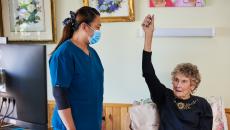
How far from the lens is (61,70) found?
4.87ft

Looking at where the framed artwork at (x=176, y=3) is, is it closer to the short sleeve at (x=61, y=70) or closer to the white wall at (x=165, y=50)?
the white wall at (x=165, y=50)

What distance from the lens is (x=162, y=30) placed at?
7.11 ft

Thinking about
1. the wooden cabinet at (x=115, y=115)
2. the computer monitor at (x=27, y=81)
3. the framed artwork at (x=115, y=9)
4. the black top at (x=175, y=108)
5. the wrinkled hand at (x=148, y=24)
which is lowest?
the wooden cabinet at (x=115, y=115)

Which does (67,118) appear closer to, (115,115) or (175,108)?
(175,108)

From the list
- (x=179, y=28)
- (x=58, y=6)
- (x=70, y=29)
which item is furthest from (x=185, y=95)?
(x=58, y=6)

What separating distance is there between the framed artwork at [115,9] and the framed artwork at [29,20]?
0.33 m

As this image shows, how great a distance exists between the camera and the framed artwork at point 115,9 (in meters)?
2.21

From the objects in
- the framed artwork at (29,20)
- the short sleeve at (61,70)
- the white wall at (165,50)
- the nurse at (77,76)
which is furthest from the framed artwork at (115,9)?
the short sleeve at (61,70)

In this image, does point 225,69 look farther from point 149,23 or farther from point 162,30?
point 149,23

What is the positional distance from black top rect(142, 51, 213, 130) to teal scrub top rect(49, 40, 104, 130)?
0.37 m

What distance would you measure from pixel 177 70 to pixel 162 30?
14.7 inches

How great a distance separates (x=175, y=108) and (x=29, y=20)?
1.32 m

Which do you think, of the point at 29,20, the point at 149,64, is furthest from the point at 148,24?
the point at 29,20

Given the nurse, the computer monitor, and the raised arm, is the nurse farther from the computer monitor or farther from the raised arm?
the raised arm
